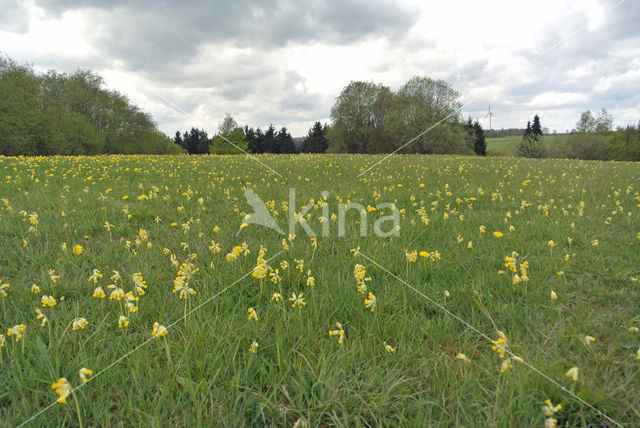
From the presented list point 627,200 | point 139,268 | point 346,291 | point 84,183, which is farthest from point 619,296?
point 84,183

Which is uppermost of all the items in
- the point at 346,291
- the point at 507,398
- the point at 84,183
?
the point at 84,183

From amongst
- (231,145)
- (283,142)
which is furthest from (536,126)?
(231,145)

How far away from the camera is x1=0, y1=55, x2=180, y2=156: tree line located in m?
39.8

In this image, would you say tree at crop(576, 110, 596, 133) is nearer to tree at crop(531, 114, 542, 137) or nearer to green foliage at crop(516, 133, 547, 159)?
tree at crop(531, 114, 542, 137)

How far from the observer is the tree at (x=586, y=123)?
8056 cm

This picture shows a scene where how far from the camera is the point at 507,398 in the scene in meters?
1.76

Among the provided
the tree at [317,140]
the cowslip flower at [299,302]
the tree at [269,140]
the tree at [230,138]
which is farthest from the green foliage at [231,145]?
the cowslip flower at [299,302]

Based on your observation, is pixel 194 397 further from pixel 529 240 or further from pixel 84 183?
pixel 84 183

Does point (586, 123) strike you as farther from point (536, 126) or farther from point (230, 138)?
point (230, 138)

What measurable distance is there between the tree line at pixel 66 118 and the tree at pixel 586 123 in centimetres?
10499

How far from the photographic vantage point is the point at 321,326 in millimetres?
2449

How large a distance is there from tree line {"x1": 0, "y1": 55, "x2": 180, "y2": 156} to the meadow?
5054cm

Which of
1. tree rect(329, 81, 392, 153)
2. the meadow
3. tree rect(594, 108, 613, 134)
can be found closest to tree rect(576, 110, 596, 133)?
tree rect(594, 108, 613, 134)

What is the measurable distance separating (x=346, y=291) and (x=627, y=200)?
7144 mm
